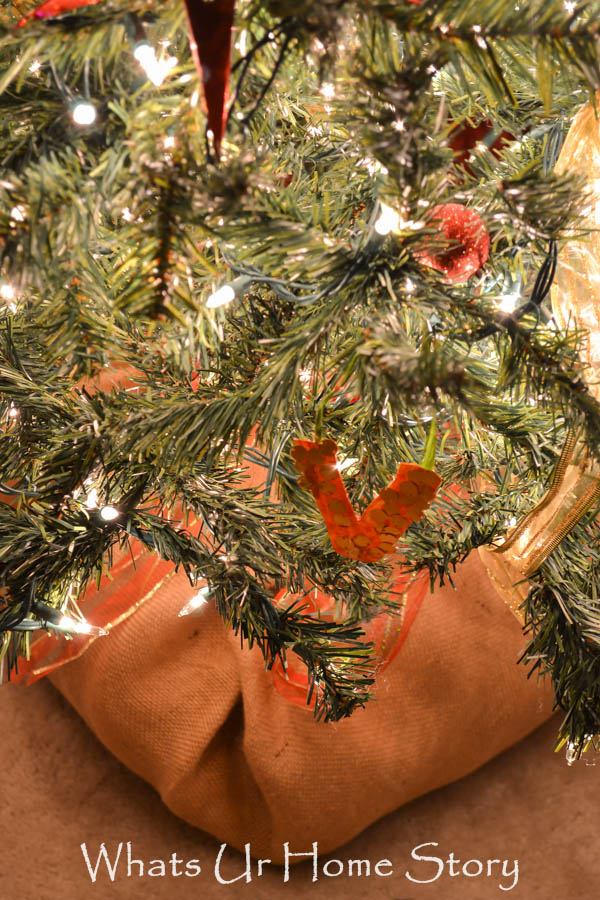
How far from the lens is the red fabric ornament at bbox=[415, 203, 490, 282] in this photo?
0.38 m

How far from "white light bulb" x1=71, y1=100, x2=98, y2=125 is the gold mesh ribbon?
0.80 ft

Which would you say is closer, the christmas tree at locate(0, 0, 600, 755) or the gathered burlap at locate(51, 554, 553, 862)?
the christmas tree at locate(0, 0, 600, 755)

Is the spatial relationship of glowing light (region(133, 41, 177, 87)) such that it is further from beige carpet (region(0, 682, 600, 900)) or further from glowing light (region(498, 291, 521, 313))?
beige carpet (region(0, 682, 600, 900))

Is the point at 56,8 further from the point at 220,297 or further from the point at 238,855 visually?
the point at 238,855

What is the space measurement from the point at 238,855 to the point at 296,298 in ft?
2.57

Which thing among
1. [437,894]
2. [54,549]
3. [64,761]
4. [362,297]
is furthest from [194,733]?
[362,297]

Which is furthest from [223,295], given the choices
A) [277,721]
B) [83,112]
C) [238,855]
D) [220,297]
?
[238,855]

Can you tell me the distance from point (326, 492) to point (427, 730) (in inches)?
22.4

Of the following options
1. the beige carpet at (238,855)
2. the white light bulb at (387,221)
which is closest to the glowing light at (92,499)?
the white light bulb at (387,221)

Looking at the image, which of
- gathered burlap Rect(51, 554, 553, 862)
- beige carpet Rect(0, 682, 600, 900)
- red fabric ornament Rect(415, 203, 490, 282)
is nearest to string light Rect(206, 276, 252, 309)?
red fabric ornament Rect(415, 203, 490, 282)

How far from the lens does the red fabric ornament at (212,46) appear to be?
0.26 meters

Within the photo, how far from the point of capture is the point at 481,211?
0.39 m

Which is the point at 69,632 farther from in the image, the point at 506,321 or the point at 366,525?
the point at 506,321

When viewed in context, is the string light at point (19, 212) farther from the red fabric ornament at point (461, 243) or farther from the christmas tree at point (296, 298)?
the red fabric ornament at point (461, 243)
